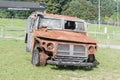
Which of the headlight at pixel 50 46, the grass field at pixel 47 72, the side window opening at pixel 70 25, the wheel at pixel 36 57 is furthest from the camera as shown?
the side window opening at pixel 70 25

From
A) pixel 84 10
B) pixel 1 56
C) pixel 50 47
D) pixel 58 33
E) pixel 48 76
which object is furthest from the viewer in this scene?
pixel 84 10

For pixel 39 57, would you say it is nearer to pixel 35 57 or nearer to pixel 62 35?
pixel 35 57

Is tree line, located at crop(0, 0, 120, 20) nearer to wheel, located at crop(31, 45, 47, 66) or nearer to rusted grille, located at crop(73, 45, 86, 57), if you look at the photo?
wheel, located at crop(31, 45, 47, 66)

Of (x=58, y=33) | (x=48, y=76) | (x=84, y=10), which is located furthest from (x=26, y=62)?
(x=84, y=10)

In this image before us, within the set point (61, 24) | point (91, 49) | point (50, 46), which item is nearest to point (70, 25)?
point (61, 24)

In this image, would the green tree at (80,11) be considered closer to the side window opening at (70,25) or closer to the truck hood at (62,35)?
the side window opening at (70,25)

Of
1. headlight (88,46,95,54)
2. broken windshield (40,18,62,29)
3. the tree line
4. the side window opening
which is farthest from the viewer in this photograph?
the tree line

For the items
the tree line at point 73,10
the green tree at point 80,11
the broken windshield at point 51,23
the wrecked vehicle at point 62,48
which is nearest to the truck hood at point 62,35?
the wrecked vehicle at point 62,48

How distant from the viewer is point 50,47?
11109 mm

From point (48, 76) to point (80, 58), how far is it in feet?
5.42

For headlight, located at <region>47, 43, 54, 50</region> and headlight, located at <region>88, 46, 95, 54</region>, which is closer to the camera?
headlight, located at <region>47, 43, 54, 50</region>

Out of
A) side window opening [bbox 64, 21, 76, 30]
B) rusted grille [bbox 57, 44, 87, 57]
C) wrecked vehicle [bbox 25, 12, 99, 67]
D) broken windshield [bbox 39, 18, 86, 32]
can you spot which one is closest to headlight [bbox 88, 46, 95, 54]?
wrecked vehicle [bbox 25, 12, 99, 67]

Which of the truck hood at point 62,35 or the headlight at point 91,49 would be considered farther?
the headlight at point 91,49

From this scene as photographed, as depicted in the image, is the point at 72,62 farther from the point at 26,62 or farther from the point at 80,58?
the point at 26,62
